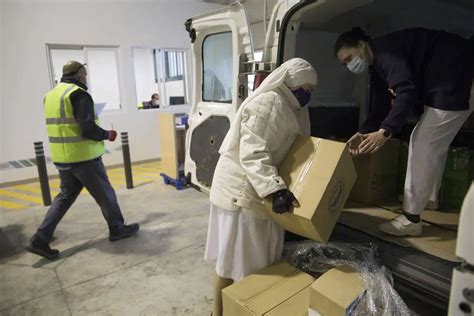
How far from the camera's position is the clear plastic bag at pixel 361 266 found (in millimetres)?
1524

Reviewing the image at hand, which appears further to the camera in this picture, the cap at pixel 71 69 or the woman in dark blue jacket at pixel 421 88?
the cap at pixel 71 69

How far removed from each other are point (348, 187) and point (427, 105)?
704 mm

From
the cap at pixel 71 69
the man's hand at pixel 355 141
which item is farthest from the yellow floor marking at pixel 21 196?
→ the man's hand at pixel 355 141

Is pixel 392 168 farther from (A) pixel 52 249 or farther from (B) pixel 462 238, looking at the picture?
(A) pixel 52 249

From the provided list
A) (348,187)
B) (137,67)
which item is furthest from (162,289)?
(137,67)

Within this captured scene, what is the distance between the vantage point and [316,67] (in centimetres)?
306

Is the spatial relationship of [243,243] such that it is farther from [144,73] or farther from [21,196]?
[144,73]

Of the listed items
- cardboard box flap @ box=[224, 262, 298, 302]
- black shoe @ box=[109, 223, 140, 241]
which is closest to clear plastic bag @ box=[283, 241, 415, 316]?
cardboard box flap @ box=[224, 262, 298, 302]

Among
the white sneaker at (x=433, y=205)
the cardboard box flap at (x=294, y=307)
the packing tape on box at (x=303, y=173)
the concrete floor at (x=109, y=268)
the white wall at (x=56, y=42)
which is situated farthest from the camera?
the white wall at (x=56, y=42)

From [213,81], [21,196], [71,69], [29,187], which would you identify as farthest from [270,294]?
[29,187]

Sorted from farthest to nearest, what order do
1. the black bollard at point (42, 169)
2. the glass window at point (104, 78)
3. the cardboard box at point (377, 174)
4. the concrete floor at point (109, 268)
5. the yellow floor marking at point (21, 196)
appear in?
the glass window at point (104, 78), the yellow floor marking at point (21, 196), the black bollard at point (42, 169), the cardboard box at point (377, 174), the concrete floor at point (109, 268)

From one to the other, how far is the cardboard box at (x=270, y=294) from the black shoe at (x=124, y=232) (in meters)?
1.90

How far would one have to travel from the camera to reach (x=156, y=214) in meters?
3.99

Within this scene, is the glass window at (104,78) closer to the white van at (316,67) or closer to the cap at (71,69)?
the cap at (71,69)
